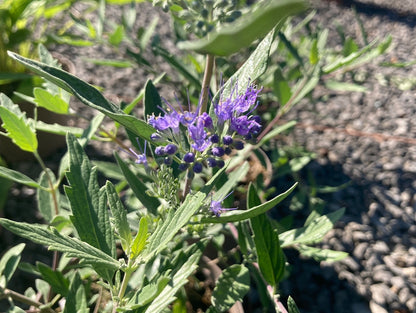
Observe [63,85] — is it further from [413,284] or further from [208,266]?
[413,284]

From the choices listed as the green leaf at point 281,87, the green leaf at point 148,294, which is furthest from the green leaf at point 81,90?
the green leaf at point 281,87

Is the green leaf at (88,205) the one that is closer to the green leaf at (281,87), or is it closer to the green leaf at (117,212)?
the green leaf at (117,212)

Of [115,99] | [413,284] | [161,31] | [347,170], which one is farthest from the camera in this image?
[161,31]

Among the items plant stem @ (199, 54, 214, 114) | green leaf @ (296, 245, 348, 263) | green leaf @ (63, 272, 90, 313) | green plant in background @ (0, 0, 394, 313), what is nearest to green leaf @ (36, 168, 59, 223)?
green plant in background @ (0, 0, 394, 313)

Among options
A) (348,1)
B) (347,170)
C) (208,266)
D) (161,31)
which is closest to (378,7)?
(348,1)

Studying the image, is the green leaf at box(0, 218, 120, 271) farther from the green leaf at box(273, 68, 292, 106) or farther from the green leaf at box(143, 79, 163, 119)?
the green leaf at box(273, 68, 292, 106)
